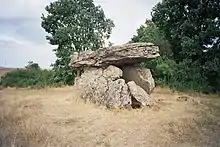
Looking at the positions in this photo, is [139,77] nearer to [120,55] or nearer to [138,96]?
[138,96]

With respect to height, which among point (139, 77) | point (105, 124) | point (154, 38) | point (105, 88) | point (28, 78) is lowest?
point (105, 124)

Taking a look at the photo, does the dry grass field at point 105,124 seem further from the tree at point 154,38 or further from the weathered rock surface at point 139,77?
the tree at point 154,38

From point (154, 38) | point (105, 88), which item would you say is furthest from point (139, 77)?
point (154, 38)

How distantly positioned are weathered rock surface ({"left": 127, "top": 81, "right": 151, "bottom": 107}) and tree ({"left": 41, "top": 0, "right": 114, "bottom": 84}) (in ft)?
31.9

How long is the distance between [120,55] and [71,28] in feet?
32.1

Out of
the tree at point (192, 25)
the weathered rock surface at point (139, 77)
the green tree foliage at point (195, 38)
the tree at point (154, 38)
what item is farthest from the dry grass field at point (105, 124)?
the tree at point (154, 38)

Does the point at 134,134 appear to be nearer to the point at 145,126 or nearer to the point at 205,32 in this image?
the point at 145,126

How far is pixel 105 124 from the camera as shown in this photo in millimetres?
10391

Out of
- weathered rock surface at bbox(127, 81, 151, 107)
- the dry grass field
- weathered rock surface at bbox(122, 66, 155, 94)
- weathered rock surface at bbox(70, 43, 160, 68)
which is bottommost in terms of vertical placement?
the dry grass field

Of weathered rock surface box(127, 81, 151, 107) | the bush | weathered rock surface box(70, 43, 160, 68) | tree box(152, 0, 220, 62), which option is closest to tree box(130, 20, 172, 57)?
tree box(152, 0, 220, 62)

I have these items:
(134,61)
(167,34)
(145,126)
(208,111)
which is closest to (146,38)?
(167,34)

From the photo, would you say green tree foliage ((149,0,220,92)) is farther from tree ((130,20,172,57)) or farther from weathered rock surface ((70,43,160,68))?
weathered rock surface ((70,43,160,68))

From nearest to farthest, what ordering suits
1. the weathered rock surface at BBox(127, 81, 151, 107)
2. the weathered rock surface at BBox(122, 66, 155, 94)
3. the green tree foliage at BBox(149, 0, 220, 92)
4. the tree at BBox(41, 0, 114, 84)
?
the weathered rock surface at BBox(127, 81, 151, 107) → the weathered rock surface at BBox(122, 66, 155, 94) → the green tree foliage at BBox(149, 0, 220, 92) → the tree at BBox(41, 0, 114, 84)

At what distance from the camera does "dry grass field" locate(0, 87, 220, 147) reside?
8734mm
